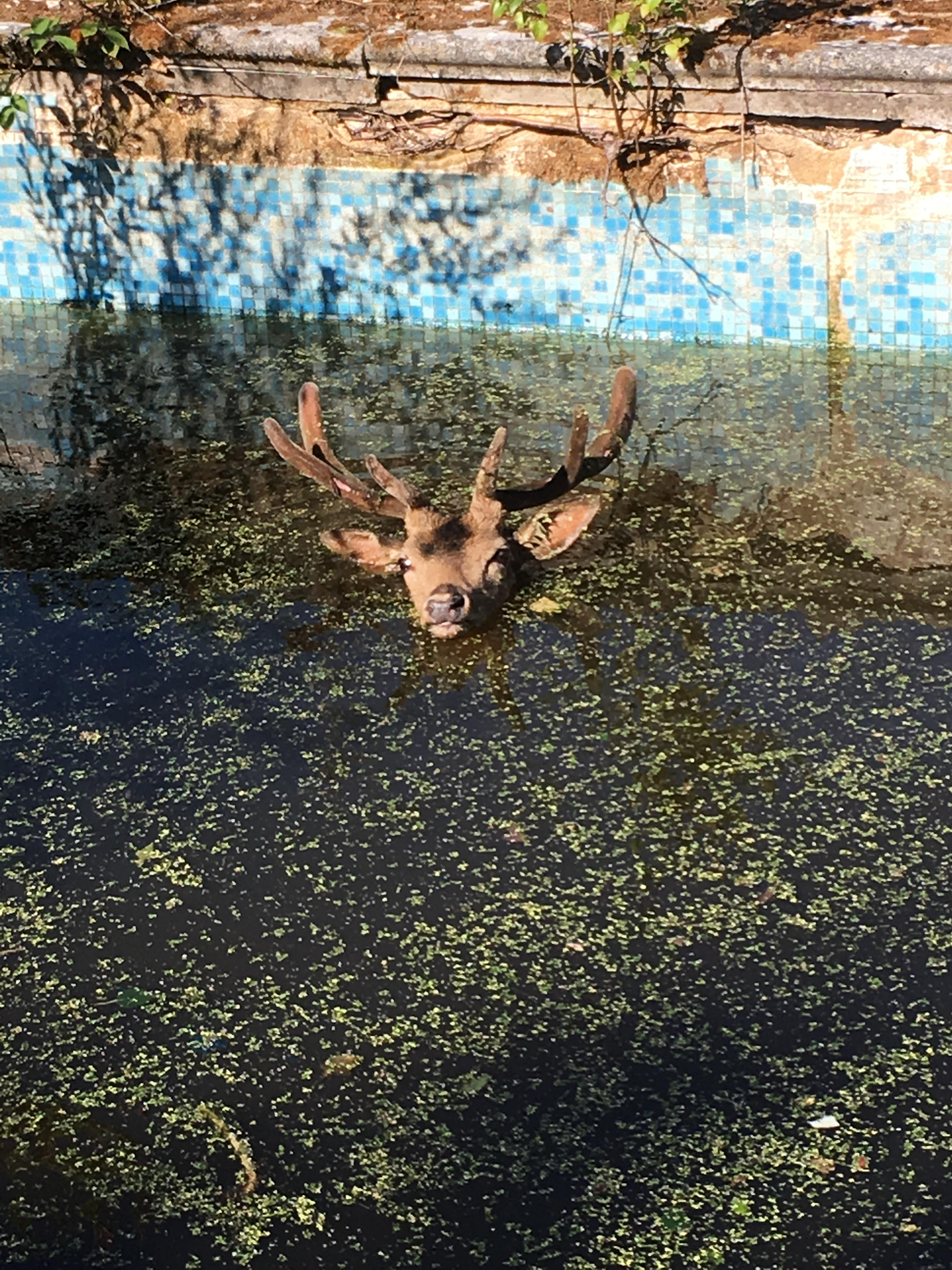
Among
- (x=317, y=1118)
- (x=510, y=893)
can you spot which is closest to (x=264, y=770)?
(x=510, y=893)

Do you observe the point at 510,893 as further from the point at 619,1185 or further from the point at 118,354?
the point at 118,354

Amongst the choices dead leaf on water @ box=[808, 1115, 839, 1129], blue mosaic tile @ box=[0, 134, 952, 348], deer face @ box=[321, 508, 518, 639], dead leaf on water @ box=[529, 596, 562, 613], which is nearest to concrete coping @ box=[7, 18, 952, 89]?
blue mosaic tile @ box=[0, 134, 952, 348]

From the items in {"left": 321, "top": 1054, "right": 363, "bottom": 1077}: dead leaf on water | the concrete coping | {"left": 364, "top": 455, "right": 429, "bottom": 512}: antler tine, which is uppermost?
the concrete coping

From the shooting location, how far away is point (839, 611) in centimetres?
632

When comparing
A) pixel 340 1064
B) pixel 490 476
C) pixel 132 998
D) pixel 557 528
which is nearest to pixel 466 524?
pixel 490 476

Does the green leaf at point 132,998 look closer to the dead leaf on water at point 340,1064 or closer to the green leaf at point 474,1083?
the dead leaf on water at point 340,1064

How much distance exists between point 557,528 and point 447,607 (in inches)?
27.5

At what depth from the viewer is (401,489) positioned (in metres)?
6.45

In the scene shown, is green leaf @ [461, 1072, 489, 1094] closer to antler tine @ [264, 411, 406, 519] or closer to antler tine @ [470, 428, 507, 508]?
antler tine @ [470, 428, 507, 508]

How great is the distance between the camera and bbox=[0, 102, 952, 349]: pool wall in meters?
8.30

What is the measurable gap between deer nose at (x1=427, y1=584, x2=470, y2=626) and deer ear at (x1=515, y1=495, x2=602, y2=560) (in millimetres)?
534

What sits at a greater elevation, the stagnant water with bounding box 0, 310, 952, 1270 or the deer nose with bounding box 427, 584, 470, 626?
the deer nose with bounding box 427, 584, 470, 626

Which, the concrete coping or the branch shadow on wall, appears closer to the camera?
the concrete coping

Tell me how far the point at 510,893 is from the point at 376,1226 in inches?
50.1
